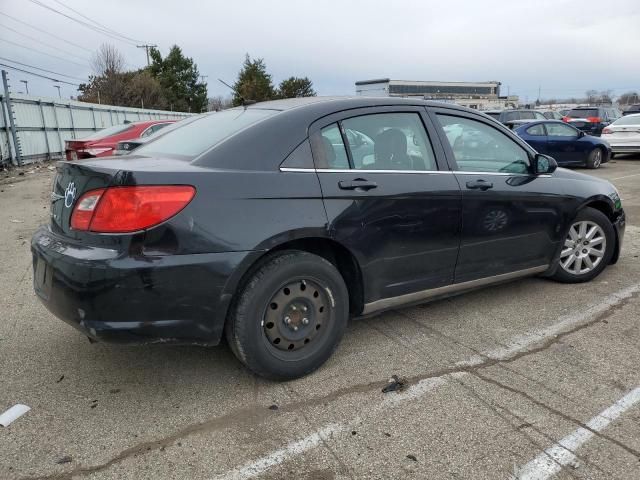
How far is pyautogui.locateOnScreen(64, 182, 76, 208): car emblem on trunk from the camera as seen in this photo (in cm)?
273

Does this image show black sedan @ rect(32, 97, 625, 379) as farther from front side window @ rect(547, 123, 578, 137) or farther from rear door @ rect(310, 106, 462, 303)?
front side window @ rect(547, 123, 578, 137)

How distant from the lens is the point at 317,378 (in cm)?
304

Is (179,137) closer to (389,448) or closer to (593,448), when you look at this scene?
(389,448)

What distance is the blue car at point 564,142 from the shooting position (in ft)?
45.5

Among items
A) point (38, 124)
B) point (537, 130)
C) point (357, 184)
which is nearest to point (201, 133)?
point (357, 184)

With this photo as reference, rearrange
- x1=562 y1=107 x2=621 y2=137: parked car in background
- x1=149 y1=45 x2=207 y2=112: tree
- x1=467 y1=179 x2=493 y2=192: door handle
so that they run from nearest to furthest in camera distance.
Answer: x1=467 y1=179 x2=493 y2=192: door handle
x1=562 y1=107 x2=621 y2=137: parked car in background
x1=149 y1=45 x2=207 y2=112: tree

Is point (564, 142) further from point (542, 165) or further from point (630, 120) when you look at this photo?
point (542, 165)

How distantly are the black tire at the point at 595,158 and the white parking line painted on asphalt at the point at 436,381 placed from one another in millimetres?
10679

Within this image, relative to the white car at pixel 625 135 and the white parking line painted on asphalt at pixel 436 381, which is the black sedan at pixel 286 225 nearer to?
the white parking line painted on asphalt at pixel 436 381

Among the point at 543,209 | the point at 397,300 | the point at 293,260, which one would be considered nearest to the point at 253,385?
the point at 293,260

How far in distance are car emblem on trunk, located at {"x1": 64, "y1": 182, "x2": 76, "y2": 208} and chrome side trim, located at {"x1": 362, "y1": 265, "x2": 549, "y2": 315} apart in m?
1.82

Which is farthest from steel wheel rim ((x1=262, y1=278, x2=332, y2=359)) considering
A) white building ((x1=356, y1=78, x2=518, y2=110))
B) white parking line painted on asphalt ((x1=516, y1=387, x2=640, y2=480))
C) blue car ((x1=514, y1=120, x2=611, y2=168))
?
white building ((x1=356, y1=78, x2=518, y2=110))

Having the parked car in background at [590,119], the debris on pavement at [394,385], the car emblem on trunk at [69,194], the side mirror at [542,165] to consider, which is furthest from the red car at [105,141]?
the parked car in background at [590,119]

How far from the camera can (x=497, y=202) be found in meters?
3.76
